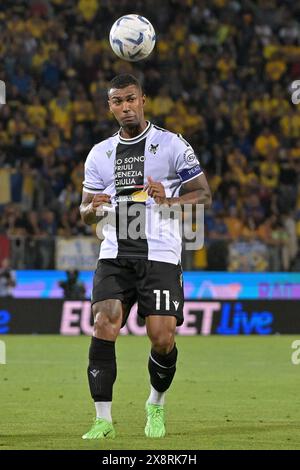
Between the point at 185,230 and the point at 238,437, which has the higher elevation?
the point at 185,230

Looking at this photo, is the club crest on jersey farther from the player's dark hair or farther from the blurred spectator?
the blurred spectator

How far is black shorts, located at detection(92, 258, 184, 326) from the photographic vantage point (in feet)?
25.1

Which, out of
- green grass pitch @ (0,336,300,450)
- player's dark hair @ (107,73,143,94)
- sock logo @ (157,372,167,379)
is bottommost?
green grass pitch @ (0,336,300,450)

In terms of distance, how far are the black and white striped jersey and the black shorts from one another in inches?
2.5

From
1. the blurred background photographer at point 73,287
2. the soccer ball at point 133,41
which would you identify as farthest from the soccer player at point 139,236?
the blurred background photographer at point 73,287

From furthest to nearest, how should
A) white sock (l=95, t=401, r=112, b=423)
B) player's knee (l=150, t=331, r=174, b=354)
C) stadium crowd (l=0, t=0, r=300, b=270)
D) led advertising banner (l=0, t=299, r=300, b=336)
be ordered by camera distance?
stadium crowd (l=0, t=0, r=300, b=270) < led advertising banner (l=0, t=299, r=300, b=336) < player's knee (l=150, t=331, r=174, b=354) < white sock (l=95, t=401, r=112, b=423)

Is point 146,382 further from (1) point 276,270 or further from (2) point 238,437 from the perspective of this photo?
(1) point 276,270

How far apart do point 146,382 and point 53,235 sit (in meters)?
8.66

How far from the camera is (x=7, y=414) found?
888cm

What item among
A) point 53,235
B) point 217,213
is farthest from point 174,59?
point 53,235

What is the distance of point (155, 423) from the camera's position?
771 cm

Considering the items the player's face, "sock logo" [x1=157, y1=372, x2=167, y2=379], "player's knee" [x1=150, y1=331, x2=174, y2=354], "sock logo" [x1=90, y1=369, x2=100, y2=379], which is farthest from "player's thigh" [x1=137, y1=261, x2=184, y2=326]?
the player's face

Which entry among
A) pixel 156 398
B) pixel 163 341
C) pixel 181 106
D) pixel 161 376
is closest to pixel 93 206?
pixel 163 341

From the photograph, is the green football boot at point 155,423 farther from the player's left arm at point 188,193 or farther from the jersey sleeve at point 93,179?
the jersey sleeve at point 93,179
